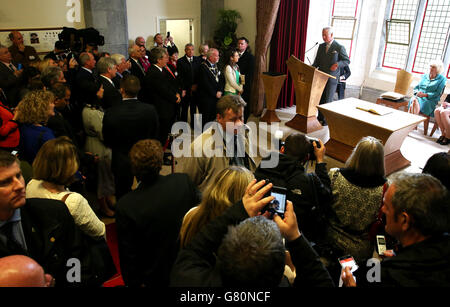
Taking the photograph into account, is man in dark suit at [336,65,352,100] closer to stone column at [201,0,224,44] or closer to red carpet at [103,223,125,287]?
stone column at [201,0,224,44]

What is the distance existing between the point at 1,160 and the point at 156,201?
0.74 m

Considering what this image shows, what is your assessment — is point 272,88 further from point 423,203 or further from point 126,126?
point 423,203

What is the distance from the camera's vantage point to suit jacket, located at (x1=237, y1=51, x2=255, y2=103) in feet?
21.0

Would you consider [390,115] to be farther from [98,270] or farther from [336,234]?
[98,270]

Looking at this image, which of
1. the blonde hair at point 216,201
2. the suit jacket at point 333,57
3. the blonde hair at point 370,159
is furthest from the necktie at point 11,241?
the suit jacket at point 333,57

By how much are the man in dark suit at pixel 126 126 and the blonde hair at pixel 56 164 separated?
3.55 ft

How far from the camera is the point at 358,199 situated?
2.02 m

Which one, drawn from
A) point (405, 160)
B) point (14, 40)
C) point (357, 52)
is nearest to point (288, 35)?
point (357, 52)

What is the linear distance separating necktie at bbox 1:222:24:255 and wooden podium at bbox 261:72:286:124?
16.4ft

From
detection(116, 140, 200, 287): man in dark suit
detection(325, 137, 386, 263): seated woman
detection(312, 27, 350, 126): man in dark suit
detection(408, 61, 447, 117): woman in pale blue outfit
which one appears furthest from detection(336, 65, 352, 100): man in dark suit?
detection(116, 140, 200, 287): man in dark suit

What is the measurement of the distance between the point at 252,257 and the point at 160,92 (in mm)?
3891

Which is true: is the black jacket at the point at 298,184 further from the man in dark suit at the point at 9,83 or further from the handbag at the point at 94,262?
the man in dark suit at the point at 9,83

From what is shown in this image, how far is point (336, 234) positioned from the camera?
214 centimetres

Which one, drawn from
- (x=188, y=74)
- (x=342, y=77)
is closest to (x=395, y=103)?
(x=342, y=77)
